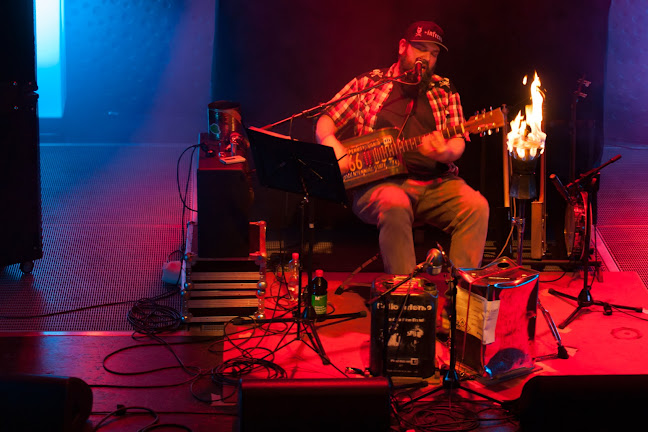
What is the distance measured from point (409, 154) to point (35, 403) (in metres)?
3.07

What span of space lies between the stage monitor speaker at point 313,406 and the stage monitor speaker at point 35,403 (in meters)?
0.64

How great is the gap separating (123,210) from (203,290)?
199 centimetres

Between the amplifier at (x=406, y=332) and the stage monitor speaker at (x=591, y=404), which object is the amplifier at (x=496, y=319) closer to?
the amplifier at (x=406, y=332)

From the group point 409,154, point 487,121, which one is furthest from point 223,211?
point 487,121

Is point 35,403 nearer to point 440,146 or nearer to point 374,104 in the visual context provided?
point 440,146

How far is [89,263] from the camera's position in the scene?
18.3ft

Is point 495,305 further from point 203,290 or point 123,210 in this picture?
point 123,210

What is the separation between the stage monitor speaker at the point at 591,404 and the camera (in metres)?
2.74

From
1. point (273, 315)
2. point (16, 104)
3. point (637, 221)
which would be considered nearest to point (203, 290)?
point (273, 315)

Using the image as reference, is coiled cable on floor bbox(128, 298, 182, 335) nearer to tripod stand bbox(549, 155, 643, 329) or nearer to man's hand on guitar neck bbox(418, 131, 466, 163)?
man's hand on guitar neck bbox(418, 131, 466, 163)

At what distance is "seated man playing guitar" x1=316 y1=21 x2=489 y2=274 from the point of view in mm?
4910

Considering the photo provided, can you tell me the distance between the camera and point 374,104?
17.3ft

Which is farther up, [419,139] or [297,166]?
[419,139]

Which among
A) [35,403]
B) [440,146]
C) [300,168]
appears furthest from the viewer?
[440,146]
